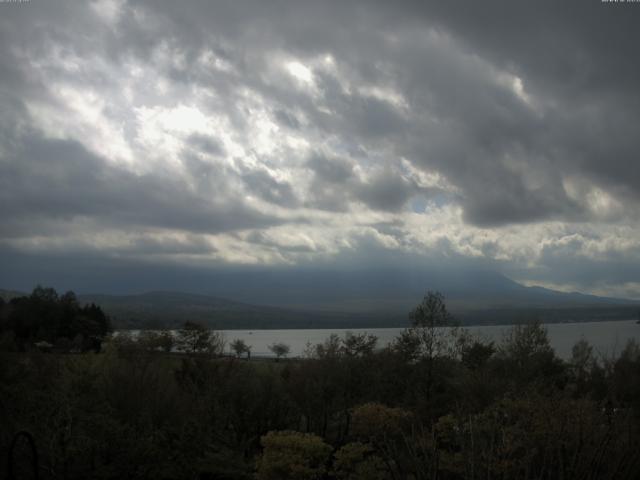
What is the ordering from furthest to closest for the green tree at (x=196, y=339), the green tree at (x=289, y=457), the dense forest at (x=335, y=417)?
the green tree at (x=196, y=339) < the green tree at (x=289, y=457) < the dense forest at (x=335, y=417)

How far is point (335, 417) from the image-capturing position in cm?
2998

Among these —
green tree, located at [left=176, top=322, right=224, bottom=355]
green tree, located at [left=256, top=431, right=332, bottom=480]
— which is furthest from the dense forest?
green tree, located at [left=176, top=322, right=224, bottom=355]

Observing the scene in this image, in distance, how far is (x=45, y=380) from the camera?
21.9 meters

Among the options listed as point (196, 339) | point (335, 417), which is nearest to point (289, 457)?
point (335, 417)

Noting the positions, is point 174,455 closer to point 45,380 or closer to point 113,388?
point 113,388

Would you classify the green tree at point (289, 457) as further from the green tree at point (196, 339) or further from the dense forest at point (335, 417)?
the green tree at point (196, 339)

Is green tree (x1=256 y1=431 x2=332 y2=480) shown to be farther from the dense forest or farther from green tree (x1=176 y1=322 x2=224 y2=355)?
green tree (x1=176 y1=322 x2=224 y2=355)

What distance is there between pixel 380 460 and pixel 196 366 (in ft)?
59.7

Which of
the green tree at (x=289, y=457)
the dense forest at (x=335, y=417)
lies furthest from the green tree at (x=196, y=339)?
the green tree at (x=289, y=457)

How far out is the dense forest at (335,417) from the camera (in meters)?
9.91

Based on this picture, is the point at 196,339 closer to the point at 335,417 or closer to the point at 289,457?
the point at 335,417

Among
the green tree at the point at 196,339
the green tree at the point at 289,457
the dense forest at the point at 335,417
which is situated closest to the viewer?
the dense forest at the point at 335,417

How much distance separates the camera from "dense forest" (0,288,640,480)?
32.5 feet

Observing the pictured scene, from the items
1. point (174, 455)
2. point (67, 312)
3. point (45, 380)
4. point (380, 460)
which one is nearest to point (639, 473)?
point (380, 460)
